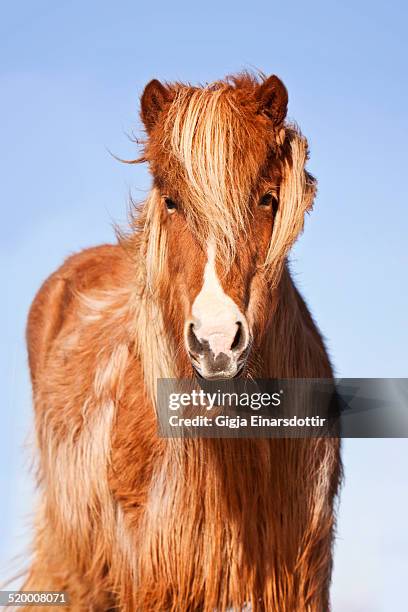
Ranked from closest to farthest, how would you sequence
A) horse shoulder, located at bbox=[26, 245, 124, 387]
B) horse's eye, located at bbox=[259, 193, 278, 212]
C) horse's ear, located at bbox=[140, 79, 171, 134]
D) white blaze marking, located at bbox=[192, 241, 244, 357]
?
white blaze marking, located at bbox=[192, 241, 244, 357] < horse's eye, located at bbox=[259, 193, 278, 212] < horse's ear, located at bbox=[140, 79, 171, 134] < horse shoulder, located at bbox=[26, 245, 124, 387]

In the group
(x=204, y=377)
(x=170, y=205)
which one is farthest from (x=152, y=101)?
(x=204, y=377)

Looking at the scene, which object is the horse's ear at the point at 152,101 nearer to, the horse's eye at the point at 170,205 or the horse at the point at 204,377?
the horse at the point at 204,377

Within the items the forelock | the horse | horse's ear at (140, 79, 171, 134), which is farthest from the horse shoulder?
the forelock

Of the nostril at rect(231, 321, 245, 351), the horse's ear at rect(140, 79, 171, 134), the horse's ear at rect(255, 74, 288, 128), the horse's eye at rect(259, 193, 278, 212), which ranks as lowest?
the nostril at rect(231, 321, 245, 351)

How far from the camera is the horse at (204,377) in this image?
2.80 metres

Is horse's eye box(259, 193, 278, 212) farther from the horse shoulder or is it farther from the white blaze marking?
the horse shoulder

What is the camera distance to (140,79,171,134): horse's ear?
3.02 metres

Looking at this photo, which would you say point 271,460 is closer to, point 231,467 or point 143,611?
point 231,467

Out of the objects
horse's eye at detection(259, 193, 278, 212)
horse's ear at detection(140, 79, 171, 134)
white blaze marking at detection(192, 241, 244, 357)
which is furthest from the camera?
horse's ear at detection(140, 79, 171, 134)

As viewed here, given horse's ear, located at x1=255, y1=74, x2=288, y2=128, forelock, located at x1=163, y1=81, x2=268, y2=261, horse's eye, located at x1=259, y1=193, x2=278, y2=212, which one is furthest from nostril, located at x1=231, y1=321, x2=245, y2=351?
horse's ear, located at x1=255, y1=74, x2=288, y2=128

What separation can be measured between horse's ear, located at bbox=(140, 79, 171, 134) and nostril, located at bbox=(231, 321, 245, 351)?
902 mm

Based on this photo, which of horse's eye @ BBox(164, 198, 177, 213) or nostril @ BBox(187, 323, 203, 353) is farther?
horse's eye @ BBox(164, 198, 177, 213)

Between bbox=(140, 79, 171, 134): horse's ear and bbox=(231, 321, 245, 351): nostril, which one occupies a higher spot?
bbox=(140, 79, 171, 134): horse's ear

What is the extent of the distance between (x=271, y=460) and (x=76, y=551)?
90 centimetres
